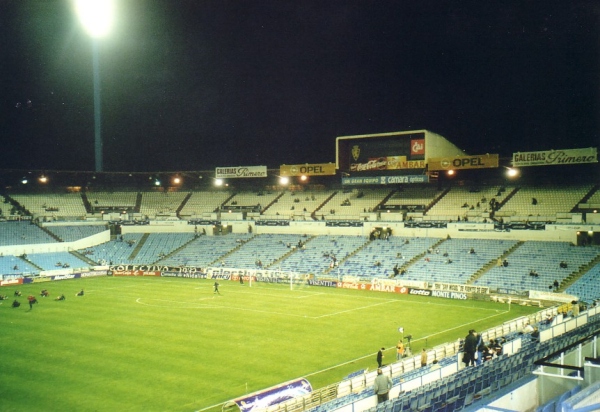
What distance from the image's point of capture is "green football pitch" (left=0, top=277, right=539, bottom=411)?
788 inches

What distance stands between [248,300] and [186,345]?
14.1 m

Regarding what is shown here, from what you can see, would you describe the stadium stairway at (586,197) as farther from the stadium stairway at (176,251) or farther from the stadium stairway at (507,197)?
the stadium stairway at (176,251)

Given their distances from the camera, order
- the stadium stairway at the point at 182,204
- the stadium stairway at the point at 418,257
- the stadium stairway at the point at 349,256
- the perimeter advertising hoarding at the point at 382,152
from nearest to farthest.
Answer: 1. the stadium stairway at the point at 418,257
2. the stadium stairway at the point at 349,256
3. the perimeter advertising hoarding at the point at 382,152
4. the stadium stairway at the point at 182,204

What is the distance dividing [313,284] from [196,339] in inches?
881

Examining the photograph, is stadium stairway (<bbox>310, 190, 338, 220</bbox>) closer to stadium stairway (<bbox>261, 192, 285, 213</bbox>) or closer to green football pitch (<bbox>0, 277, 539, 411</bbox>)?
stadium stairway (<bbox>261, 192, 285, 213</bbox>)

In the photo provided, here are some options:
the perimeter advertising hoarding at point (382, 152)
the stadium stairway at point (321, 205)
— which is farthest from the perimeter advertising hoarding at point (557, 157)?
the stadium stairway at point (321, 205)

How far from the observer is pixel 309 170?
62.8 meters

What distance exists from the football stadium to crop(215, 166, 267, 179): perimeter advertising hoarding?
0.24 meters

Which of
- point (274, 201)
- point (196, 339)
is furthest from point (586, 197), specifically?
point (196, 339)

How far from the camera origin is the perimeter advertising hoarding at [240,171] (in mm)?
66200

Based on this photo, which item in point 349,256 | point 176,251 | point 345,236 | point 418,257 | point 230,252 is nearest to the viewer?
point 418,257

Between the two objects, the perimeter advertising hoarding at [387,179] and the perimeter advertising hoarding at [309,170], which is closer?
the perimeter advertising hoarding at [387,179]

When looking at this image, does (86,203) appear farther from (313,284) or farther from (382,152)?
(382,152)

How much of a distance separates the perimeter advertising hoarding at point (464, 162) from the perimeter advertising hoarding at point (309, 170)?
11.9 meters
